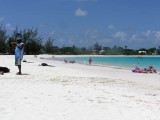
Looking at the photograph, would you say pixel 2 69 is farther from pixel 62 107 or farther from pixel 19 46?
pixel 62 107

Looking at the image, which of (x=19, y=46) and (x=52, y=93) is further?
(x=19, y=46)

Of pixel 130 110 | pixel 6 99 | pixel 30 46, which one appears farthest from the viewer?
pixel 30 46

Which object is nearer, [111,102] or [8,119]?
[8,119]

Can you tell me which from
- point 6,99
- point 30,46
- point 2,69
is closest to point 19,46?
point 2,69

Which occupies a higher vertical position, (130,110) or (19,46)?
(19,46)

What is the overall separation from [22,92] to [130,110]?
2.99m

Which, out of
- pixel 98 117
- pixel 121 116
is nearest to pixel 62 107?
pixel 98 117

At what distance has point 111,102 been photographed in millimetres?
5551

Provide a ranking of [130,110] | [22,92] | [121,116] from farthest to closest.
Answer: [22,92] < [130,110] < [121,116]

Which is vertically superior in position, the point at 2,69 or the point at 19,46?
the point at 19,46

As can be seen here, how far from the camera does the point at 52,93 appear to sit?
21.2ft

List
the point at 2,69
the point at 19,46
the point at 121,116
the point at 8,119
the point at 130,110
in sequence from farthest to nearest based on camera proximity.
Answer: the point at 2,69, the point at 19,46, the point at 130,110, the point at 121,116, the point at 8,119

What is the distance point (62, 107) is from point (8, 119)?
4.01 ft

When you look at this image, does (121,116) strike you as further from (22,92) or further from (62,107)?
(22,92)
